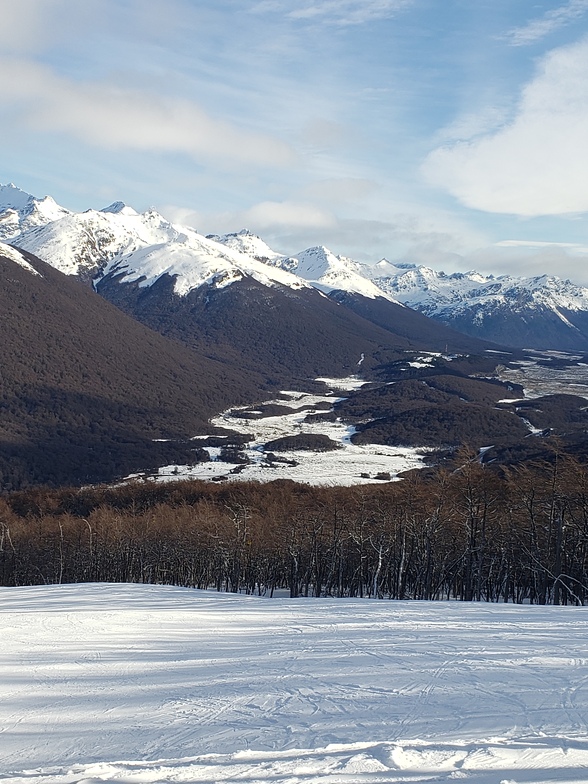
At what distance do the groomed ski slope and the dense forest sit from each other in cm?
1981

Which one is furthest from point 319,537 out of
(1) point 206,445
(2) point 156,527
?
(1) point 206,445

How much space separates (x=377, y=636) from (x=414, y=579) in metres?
34.7

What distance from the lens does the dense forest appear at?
42344mm

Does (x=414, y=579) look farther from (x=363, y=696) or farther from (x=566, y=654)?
(x=363, y=696)

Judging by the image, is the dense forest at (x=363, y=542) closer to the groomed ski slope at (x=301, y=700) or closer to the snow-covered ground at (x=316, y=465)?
the groomed ski slope at (x=301, y=700)

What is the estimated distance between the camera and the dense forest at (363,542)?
139 feet

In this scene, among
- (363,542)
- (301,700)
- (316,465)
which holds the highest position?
(316,465)

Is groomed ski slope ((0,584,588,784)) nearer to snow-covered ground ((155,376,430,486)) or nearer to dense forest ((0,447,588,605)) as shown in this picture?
dense forest ((0,447,588,605))

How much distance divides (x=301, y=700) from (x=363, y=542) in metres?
40.5

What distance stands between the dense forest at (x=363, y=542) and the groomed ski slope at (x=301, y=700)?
780 inches

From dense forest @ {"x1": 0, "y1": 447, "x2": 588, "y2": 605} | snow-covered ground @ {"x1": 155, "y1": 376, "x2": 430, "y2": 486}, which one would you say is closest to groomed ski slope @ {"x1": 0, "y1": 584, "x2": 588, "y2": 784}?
dense forest @ {"x1": 0, "y1": 447, "x2": 588, "y2": 605}

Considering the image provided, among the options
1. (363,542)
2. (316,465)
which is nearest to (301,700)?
(363,542)

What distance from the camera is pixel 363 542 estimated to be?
173 feet

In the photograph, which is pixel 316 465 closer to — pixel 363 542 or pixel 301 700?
pixel 363 542
